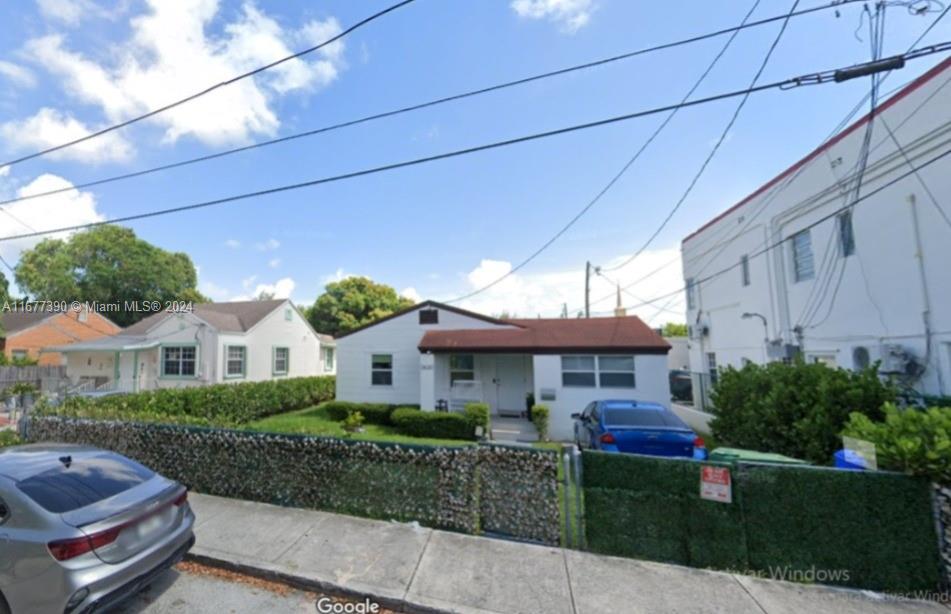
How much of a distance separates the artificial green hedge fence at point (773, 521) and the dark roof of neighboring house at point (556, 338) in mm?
7923

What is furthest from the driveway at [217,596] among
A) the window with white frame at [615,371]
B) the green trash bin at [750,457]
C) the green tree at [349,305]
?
the green tree at [349,305]

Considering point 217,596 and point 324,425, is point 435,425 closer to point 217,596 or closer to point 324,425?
point 324,425

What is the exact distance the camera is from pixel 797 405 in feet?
24.7

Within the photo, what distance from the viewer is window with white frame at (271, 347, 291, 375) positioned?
792 inches

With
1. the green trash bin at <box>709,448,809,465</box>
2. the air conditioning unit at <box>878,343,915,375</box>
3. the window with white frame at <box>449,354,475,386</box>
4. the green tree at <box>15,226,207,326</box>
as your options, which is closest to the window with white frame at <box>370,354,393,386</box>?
the window with white frame at <box>449,354,475,386</box>

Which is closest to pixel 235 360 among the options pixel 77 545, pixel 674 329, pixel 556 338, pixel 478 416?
pixel 478 416

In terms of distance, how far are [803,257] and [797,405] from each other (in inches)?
261

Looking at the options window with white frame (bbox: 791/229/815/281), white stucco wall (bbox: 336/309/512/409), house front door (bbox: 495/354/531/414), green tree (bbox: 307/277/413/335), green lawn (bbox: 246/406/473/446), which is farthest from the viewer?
green tree (bbox: 307/277/413/335)

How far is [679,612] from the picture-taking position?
3611 millimetres

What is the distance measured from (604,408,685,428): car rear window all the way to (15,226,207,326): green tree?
42.9 m

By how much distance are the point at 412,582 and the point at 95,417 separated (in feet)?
26.4

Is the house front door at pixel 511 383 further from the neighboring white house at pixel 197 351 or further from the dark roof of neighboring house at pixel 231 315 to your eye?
the dark roof of neighboring house at pixel 231 315

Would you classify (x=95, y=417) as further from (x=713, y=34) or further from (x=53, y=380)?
(x=53, y=380)

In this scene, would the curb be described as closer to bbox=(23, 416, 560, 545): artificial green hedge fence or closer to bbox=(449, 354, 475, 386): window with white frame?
bbox=(23, 416, 560, 545): artificial green hedge fence
